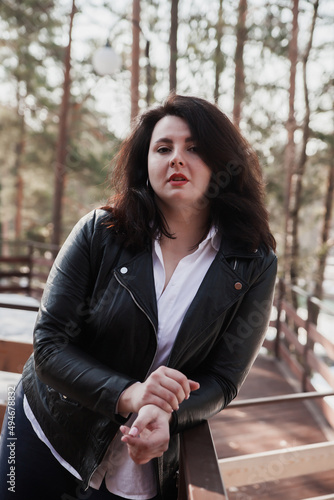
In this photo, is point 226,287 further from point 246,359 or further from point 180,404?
point 180,404

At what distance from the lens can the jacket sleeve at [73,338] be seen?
117cm

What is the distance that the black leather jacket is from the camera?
125cm

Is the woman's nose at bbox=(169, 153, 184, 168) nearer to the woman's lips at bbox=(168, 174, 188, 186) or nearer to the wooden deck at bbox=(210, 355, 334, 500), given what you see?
the woman's lips at bbox=(168, 174, 188, 186)

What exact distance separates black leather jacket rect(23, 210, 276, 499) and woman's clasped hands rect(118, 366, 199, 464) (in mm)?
59

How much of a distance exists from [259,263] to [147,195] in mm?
400

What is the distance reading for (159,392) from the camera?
1129 mm

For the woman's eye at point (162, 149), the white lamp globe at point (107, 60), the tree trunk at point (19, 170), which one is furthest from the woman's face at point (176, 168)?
the tree trunk at point (19, 170)

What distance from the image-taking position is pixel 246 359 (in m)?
1.32

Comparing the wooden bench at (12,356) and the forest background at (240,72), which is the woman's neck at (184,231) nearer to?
the wooden bench at (12,356)

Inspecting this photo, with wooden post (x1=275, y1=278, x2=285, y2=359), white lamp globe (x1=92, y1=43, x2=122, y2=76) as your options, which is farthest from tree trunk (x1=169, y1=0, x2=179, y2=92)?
wooden post (x1=275, y1=278, x2=285, y2=359)

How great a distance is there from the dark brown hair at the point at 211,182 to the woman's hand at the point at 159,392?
401mm

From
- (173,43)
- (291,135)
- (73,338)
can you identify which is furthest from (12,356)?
(291,135)

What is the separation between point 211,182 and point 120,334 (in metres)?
0.53

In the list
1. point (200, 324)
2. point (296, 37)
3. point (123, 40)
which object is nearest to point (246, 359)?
point (200, 324)
